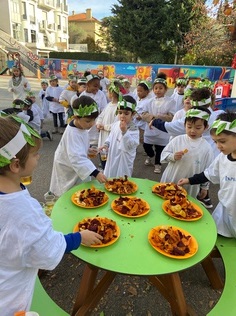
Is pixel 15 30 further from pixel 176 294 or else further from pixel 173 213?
pixel 176 294

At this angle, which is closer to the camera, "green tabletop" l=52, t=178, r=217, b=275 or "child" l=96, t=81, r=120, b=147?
"green tabletop" l=52, t=178, r=217, b=275

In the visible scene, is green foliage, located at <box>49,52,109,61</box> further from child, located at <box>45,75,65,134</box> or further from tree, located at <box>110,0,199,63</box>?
child, located at <box>45,75,65,134</box>

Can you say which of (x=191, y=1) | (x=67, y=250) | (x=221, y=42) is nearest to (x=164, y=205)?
(x=67, y=250)

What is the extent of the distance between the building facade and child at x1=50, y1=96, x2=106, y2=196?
32.9m

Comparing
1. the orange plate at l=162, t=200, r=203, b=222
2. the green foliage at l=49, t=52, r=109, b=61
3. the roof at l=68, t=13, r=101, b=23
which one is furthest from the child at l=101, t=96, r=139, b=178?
the roof at l=68, t=13, r=101, b=23

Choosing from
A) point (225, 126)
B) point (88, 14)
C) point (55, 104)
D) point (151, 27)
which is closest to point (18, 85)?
point (55, 104)

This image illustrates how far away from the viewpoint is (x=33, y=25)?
39438 millimetres

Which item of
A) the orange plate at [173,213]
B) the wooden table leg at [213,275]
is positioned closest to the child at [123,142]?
the orange plate at [173,213]

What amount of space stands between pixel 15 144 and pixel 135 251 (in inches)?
43.0

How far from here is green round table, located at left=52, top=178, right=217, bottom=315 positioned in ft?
5.19

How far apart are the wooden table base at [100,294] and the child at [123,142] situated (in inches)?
73.1

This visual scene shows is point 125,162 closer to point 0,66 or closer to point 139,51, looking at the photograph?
point 139,51

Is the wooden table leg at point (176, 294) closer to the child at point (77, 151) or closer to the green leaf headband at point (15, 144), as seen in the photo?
the child at point (77, 151)

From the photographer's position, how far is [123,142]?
11.7ft
